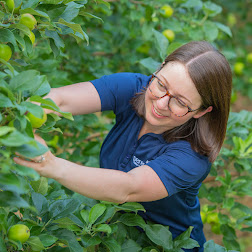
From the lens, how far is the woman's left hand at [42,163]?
94 centimetres

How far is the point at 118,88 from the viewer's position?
5.04ft

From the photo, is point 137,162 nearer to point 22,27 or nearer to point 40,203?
point 40,203

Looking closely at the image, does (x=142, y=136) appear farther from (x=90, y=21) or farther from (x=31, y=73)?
(x=90, y=21)

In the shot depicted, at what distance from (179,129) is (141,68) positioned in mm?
1202

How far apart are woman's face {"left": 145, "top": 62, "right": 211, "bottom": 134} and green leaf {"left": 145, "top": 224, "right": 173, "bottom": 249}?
35 centimetres

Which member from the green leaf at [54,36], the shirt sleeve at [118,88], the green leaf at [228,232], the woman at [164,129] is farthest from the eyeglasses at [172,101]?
the green leaf at [228,232]

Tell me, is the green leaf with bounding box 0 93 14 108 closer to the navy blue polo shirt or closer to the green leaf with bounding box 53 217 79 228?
the green leaf with bounding box 53 217 79 228

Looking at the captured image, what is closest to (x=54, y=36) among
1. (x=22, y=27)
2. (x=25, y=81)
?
(x=22, y=27)

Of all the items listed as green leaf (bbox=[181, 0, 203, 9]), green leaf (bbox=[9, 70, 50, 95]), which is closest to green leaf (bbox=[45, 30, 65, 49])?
green leaf (bbox=[9, 70, 50, 95])

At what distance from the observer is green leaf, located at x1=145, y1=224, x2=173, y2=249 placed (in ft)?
4.60

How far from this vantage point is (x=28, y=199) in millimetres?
1197

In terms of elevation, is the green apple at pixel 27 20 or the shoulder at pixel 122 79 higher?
the green apple at pixel 27 20

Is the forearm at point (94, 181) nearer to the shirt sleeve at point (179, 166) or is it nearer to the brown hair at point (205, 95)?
the shirt sleeve at point (179, 166)

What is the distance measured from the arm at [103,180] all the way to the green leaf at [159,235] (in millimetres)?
199
